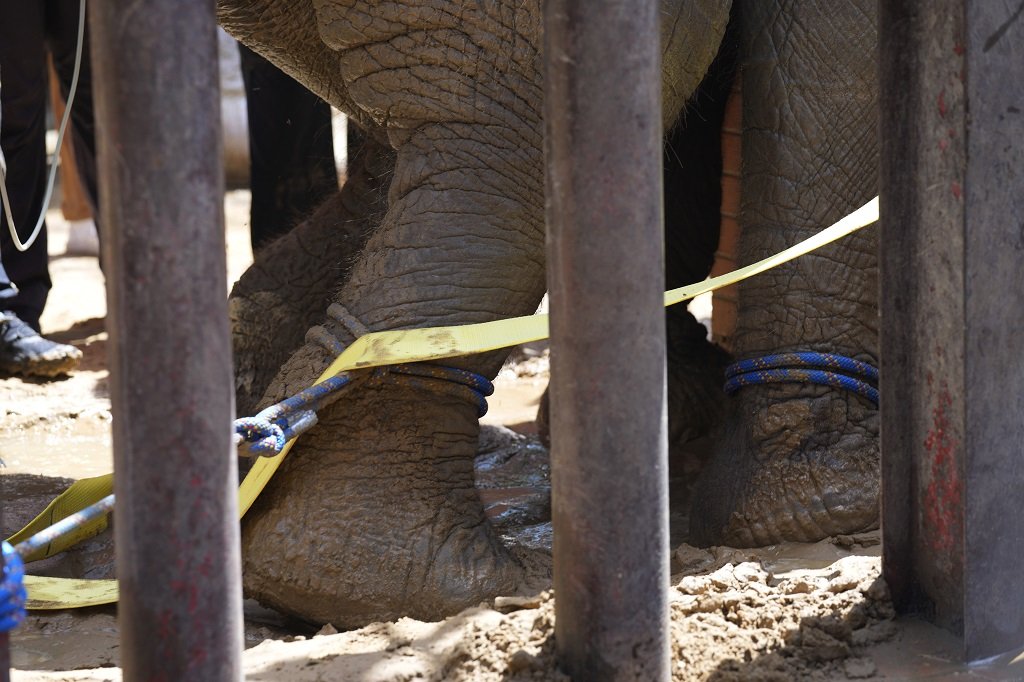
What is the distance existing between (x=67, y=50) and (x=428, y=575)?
13.3 ft

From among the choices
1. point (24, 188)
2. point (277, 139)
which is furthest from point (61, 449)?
point (277, 139)

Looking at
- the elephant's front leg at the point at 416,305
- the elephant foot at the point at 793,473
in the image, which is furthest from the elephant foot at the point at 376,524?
the elephant foot at the point at 793,473

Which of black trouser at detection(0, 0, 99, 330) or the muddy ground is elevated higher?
black trouser at detection(0, 0, 99, 330)

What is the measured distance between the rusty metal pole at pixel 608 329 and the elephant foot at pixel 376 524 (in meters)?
0.92

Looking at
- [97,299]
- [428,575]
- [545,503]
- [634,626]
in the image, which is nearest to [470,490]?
[428,575]

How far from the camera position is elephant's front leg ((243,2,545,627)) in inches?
115

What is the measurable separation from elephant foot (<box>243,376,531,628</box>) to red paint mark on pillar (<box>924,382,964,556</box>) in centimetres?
96

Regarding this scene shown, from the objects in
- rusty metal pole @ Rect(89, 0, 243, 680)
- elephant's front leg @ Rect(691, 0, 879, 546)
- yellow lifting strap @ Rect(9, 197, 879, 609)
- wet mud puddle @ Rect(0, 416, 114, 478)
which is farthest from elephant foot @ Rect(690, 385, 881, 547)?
wet mud puddle @ Rect(0, 416, 114, 478)

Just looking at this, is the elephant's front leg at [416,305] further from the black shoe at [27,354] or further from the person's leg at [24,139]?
the person's leg at [24,139]

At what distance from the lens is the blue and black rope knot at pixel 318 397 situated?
2541 mm

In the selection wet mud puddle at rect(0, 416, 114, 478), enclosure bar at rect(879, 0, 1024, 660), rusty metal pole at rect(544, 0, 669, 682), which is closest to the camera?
rusty metal pole at rect(544, 0, 669, 682)

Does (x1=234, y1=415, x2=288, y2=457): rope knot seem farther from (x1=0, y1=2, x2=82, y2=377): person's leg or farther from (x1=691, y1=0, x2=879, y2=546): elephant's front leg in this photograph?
(x1=0, y1=2, x2=82, y2=377): person's leg

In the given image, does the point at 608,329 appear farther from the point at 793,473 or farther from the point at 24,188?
the point at 24,188

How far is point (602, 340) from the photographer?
6.32ft
